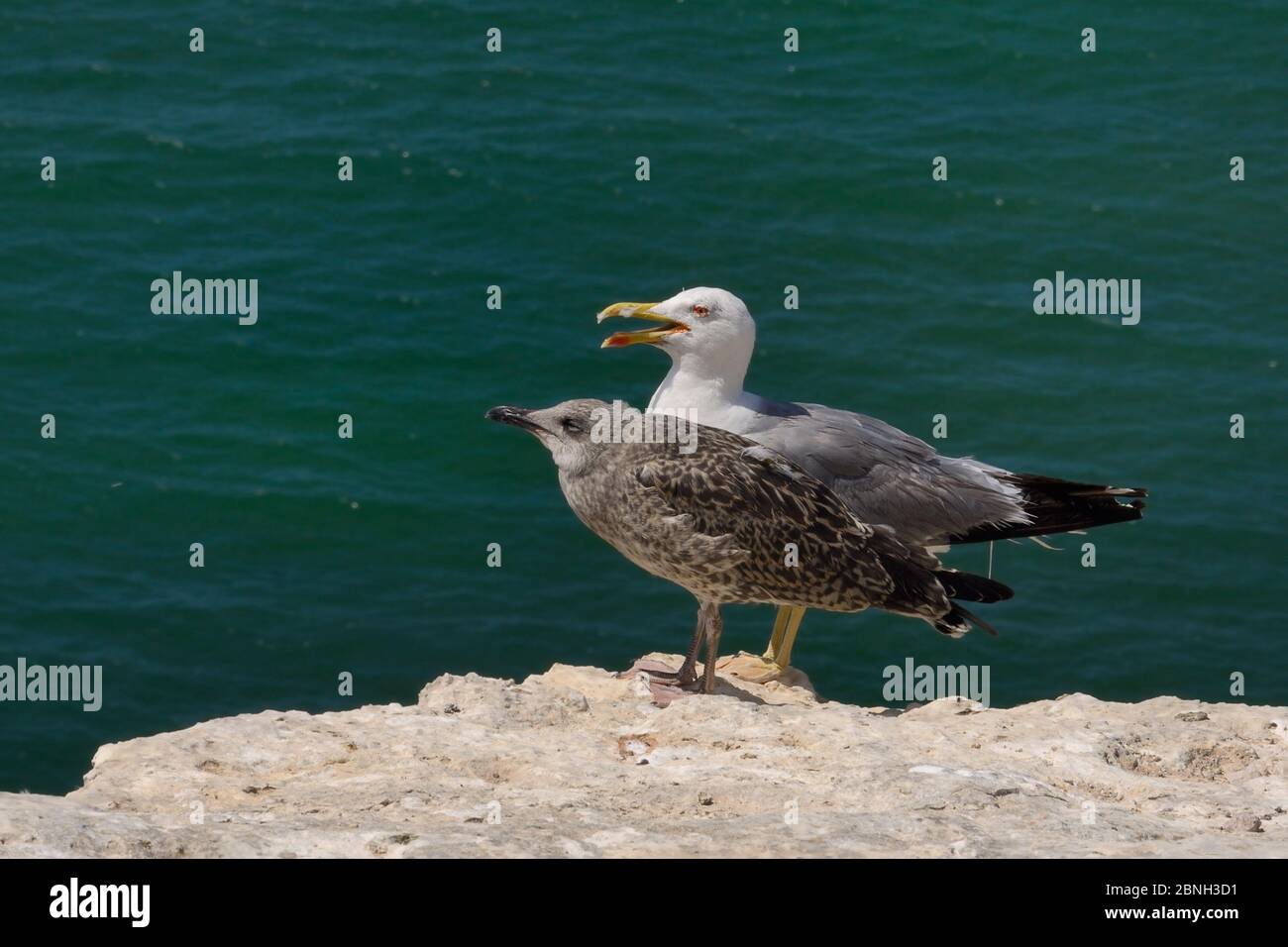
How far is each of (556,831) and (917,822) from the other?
1362 millimetres

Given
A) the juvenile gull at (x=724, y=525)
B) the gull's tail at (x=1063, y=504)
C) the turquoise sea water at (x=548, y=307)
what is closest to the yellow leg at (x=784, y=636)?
the gull's tail at (x=1063, y=504)

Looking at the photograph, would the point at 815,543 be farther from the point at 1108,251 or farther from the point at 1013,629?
the point at 1108,251

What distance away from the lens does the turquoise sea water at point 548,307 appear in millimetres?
20828

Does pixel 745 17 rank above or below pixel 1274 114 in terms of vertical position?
above

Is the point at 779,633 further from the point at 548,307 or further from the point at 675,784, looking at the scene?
the point at 548,307

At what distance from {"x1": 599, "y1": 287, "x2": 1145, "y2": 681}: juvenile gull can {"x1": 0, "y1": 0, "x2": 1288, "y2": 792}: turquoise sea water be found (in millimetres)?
7247

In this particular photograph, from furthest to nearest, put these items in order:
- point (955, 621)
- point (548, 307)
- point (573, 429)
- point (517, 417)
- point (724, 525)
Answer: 1. point (548, 307)
2. point (955, 621)
3. point (517, 417)
4. point (573, 429)
5. point (724, 525)

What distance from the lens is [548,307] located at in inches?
984

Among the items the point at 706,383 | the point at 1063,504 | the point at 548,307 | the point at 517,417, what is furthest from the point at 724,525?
the point at 548,307

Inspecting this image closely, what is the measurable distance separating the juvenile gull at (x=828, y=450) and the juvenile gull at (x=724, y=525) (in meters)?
1.16

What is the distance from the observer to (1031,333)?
2506 centimetres

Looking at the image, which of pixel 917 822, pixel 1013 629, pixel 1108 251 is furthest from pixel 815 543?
pixel 1108 251

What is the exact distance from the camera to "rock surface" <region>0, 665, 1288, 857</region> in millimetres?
7102

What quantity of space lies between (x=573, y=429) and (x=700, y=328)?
204 centimetres
